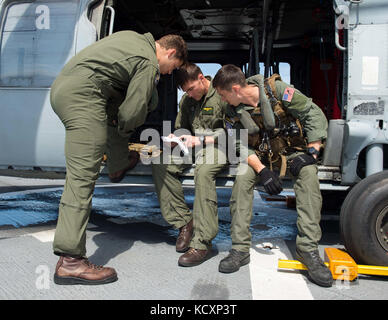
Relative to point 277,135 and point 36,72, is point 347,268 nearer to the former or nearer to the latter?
point 277,135

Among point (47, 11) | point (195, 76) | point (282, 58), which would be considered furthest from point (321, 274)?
point (282, 58)

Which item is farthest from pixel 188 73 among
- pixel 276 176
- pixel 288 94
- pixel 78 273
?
pixel 78 273

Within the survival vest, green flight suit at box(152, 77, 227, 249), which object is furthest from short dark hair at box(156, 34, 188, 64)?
the survival vest

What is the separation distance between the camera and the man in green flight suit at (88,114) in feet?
7.47

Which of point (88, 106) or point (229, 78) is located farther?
point (229, 78)

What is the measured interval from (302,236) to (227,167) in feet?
2.65

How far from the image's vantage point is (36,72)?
10.8ft

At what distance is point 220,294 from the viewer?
2.17 metres

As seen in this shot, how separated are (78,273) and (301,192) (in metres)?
1.59

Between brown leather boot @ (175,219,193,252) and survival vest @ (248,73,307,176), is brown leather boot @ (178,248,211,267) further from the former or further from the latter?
survival vest @ (248,73,307,176)

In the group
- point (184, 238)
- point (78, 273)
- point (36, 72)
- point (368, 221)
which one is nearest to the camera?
point (78, 273)

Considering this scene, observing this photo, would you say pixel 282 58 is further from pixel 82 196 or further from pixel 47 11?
pixel 82 196

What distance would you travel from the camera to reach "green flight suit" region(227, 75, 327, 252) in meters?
2.52

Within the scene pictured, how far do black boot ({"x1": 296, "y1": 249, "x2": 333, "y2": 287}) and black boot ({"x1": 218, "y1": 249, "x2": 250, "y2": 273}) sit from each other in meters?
0.39
